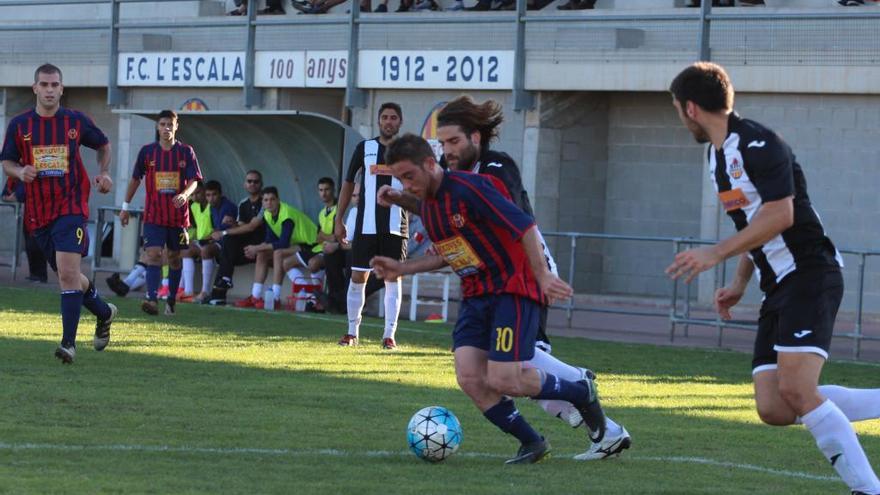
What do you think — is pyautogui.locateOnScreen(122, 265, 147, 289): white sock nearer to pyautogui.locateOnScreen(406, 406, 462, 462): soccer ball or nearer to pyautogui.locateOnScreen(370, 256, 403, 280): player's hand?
pyautogui.locateOnScreen(406, 406, 462, 462): soccer ball

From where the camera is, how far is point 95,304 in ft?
39.3

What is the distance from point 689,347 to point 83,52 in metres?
15.0

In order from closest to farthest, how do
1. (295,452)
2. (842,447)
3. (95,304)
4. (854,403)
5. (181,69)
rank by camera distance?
(842,447) < (854,403) < (295,452) < (95,304) < (181,69)

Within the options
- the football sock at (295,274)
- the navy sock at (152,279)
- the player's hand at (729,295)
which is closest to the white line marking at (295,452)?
the player's hand at (729,295)

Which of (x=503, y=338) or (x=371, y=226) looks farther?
(x=371, y=226)

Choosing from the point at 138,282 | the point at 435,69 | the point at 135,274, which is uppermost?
the point at 435,69

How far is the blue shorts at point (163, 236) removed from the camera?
1658 cm

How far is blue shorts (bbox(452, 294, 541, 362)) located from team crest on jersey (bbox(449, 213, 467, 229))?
378 mm

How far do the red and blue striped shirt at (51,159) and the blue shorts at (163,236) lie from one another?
489cm

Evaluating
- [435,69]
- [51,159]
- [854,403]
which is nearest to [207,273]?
[435,69]

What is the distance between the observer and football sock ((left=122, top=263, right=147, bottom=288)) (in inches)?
814

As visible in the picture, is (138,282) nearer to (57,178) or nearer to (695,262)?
(57,178)

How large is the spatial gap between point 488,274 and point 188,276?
13119mm

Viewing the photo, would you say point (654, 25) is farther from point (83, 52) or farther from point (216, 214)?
point (83, 52)
